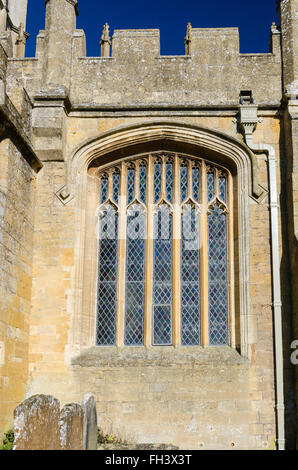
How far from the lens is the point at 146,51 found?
411 inches

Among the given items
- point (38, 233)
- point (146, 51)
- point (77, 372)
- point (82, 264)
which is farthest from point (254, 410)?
point (146, 51)

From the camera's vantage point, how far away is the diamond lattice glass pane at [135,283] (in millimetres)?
9633

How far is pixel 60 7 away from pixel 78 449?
7641 mm

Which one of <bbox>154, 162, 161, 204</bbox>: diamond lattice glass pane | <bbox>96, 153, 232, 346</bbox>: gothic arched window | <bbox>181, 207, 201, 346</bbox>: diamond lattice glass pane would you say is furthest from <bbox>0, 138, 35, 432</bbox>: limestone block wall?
<bbox>181, 207, 201, 346</bbox>: diamond lattice glass pane

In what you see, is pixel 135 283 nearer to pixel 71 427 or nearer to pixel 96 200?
pixel 96 200

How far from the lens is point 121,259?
391 inches

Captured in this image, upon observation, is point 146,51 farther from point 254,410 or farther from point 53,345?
point 254,410

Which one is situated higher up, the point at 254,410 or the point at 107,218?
the point at 107,218

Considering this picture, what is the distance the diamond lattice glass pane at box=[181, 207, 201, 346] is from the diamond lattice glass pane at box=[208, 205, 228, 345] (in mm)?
205

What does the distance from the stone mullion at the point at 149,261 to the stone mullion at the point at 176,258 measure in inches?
14.6

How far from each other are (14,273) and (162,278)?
243cm

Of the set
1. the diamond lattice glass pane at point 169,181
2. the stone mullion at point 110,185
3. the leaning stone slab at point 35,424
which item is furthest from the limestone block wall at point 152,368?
the leaning stone slab at point 35,424
